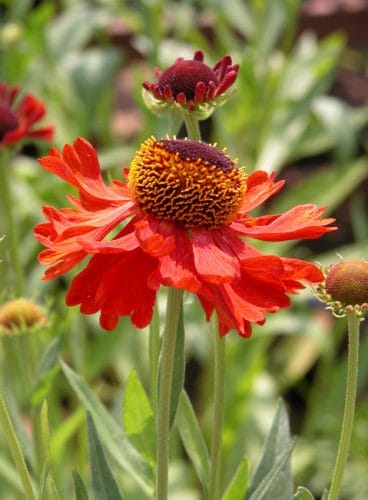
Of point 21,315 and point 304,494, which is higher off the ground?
point 21,315

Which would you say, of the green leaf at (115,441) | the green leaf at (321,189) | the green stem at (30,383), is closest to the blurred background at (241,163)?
the green leaf at (321,189)

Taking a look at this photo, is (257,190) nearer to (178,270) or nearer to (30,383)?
(178,270)

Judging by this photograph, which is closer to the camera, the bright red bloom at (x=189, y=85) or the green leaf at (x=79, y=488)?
the green leaf at (x=79, y=488)

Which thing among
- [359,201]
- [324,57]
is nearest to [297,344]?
[359,201]

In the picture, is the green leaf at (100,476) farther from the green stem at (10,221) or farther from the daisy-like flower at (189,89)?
the green stem at (10,221)

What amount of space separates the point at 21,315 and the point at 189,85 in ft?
0.91

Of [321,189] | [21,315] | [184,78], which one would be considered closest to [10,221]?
[21,315]

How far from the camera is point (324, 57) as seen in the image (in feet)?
6.51

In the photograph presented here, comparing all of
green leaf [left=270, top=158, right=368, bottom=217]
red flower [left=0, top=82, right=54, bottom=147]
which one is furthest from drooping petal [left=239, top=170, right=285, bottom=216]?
green leaf [left=270, top=158, right=368, bottom=217]

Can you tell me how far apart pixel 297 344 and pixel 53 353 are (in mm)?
1443

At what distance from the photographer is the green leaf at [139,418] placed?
2.46 ft

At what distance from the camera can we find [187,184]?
2.22 ft

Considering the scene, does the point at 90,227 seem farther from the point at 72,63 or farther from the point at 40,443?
the point at 72,63

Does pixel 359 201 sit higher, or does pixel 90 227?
pixel 90 227
